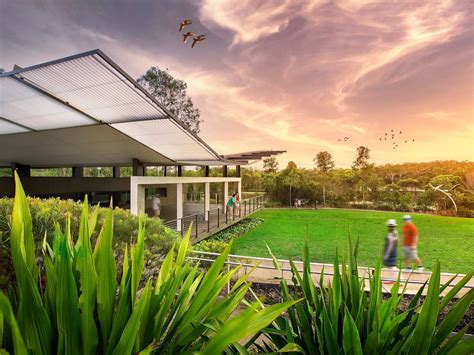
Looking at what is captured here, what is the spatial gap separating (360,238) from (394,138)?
96.2 ft

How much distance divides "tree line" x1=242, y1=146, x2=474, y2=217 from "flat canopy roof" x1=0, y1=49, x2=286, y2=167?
61.3 ft

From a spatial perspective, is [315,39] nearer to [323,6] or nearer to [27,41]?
[323,6]

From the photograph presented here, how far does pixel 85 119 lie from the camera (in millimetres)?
7793

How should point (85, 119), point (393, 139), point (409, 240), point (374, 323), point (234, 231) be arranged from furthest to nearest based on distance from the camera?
point (393, 139), point (234, 231), point (85, 119), point (409, 240), point (374, 323)

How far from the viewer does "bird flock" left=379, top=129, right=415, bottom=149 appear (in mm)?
36406

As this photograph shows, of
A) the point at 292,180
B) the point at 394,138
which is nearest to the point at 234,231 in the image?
the point at 292,180

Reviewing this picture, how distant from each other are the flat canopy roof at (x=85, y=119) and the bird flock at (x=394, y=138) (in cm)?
3304

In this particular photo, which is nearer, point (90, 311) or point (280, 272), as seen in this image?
point (90, 311)

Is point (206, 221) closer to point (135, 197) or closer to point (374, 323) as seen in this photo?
point (135, 197)

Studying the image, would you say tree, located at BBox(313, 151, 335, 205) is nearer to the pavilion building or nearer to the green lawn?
the green lawn

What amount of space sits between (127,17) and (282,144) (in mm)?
32588

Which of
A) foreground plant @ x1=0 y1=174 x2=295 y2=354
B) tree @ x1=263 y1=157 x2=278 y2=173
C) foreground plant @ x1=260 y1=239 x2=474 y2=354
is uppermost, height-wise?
tree @ x1=263 y1=157 x2=278 y2=173

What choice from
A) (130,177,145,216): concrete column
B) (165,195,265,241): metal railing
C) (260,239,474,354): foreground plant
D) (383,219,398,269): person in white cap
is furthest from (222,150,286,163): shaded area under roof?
(260,239,474,354): foreground plant

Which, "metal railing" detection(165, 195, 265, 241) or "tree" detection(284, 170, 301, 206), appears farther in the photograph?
"tree" detection(284, 170, 301, 206)
